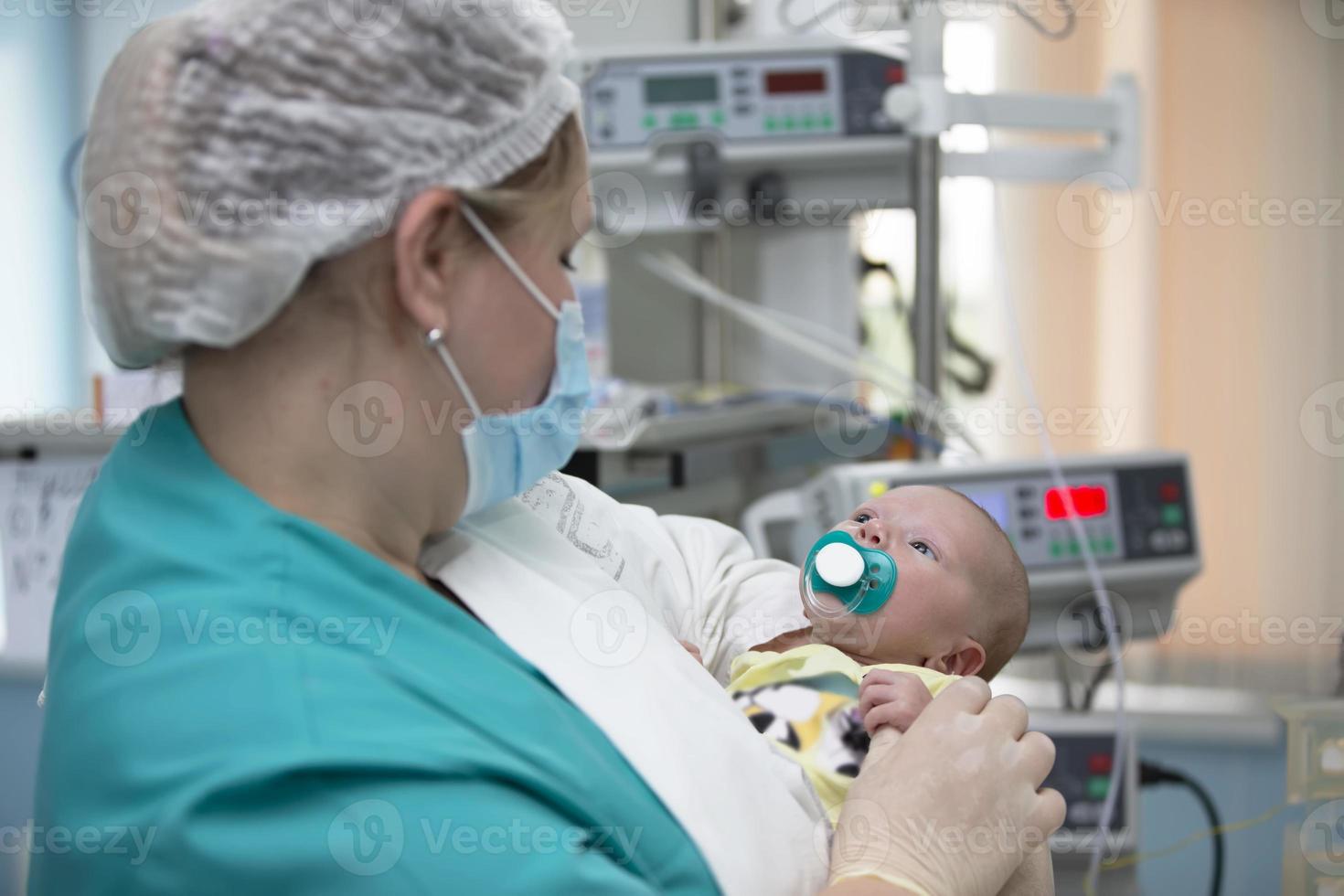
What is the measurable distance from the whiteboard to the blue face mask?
6.02 feet

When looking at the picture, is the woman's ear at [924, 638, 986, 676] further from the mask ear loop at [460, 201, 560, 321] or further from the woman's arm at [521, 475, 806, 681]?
the mask ear loop at [460, 201, 560, 321]

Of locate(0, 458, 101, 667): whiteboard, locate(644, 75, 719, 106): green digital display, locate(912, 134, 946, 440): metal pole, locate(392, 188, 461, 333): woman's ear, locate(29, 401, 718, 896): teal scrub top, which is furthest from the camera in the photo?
locate(0, 458, 101, 667): whiteboard

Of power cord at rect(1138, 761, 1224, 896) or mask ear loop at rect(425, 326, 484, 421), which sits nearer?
mask ear loop at rect(425, 326, 484, 421)

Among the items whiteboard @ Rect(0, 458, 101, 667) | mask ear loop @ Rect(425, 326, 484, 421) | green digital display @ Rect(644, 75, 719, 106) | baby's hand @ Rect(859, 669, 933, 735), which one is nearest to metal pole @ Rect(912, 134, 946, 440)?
green digital display @ Rect(644, 75, 719, 106)

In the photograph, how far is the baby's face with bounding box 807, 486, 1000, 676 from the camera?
125 cm

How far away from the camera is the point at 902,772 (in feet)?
3.06

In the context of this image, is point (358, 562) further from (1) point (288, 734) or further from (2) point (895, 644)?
(2) point (895, 644)

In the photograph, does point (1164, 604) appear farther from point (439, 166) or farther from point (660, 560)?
point (439, 166)

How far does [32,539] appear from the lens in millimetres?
2654

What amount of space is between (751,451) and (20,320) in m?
1.96

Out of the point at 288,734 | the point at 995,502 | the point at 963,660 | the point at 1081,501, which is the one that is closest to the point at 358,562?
the point at 288,734

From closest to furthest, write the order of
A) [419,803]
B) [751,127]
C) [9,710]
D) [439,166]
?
[419,803] → [439,166] → [751,127] → [9,710]

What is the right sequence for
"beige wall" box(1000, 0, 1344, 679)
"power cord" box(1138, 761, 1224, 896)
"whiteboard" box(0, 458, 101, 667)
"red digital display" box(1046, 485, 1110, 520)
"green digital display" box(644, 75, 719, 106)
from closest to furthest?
"power cord" box(1138, 761, 1224, 896), "red digital display" box(1046, 485, 1110, 520), "green digital display" box(644, 75, 719, 106), "whiteboard" box(0, 458, 101, 667), "beige wall" box(1000, 0, 1344, 679)

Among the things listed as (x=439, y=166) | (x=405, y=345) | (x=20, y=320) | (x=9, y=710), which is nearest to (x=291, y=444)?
(x=405, y=345)
